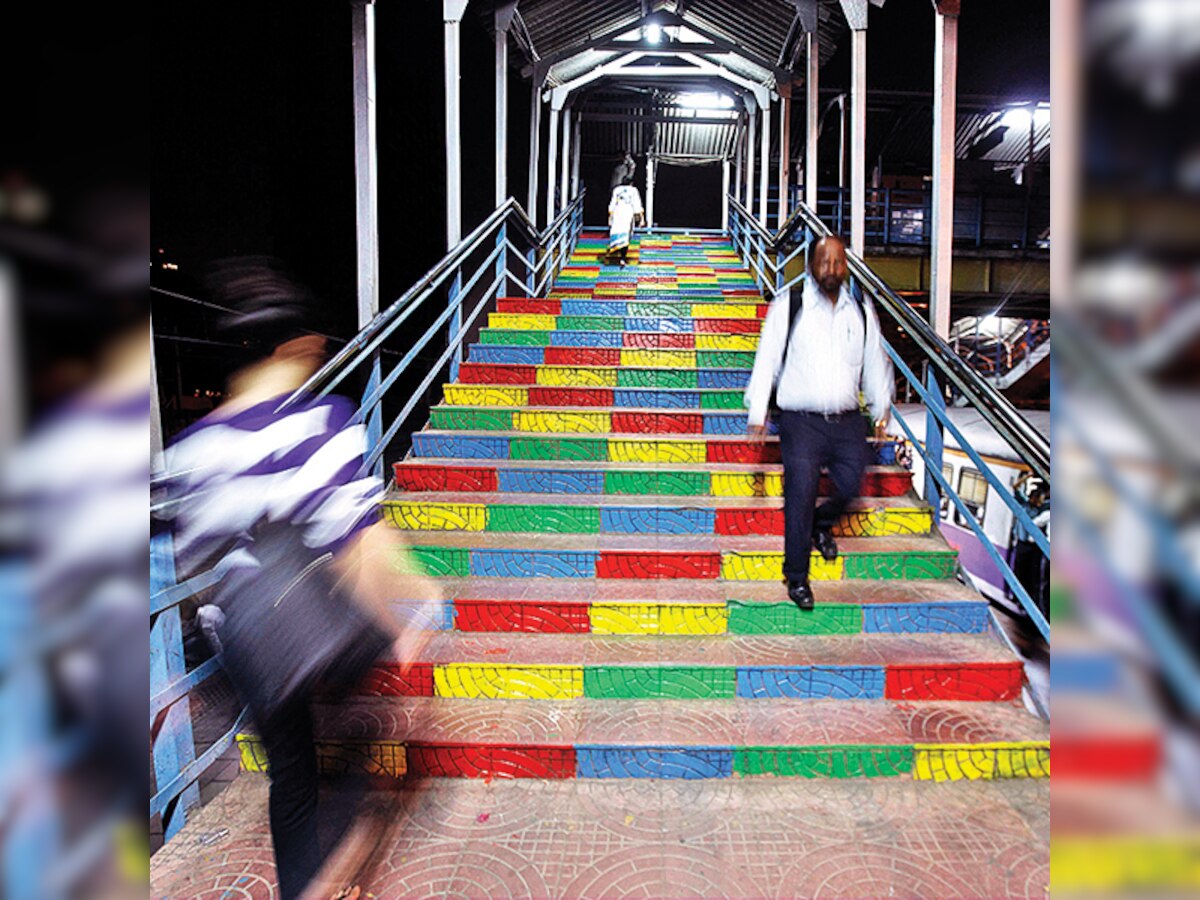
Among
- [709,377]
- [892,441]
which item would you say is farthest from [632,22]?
[892,441]

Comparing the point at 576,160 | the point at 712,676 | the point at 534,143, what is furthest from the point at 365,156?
the point at 576,160

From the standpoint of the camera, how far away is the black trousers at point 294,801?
1661 millimetres

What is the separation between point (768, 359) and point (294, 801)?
2451 mm

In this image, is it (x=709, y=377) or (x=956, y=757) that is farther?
(x=709, y=377)

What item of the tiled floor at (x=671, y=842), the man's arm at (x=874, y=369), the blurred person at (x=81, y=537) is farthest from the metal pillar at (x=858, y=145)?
the blurred person at (x=81, y=537)

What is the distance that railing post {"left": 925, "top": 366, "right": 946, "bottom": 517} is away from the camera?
3.55 m

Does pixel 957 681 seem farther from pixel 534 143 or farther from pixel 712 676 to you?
pixel 534 143

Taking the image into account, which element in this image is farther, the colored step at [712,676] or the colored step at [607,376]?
the colored step at [607,376]

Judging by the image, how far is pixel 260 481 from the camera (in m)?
1.56

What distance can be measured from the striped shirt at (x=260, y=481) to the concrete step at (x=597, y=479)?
84.2 inches

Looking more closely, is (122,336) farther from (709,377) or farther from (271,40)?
(271,40)

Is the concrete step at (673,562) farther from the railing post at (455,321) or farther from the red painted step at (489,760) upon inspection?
the railing post at (455,321)

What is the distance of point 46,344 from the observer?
392 millimetres

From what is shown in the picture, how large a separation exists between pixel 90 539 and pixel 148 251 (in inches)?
8.9
